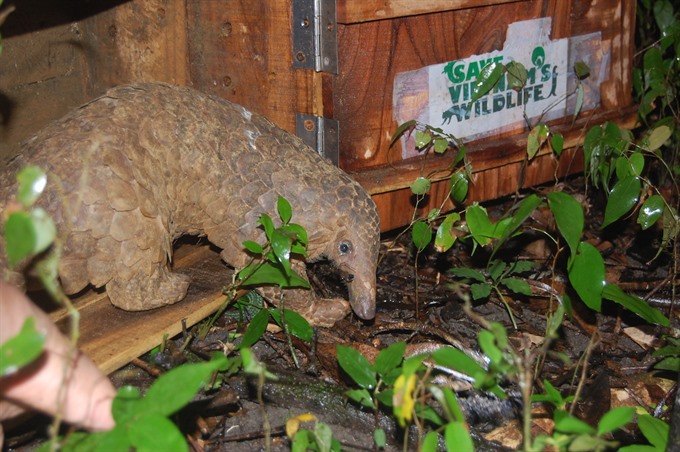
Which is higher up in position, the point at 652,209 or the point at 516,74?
the point at 516,74

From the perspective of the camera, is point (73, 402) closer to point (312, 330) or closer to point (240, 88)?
point (312, 330)

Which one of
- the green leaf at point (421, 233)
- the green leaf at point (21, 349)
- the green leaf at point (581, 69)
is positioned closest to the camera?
the green leaf at point (21, 349)

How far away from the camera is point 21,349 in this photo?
1.55 m

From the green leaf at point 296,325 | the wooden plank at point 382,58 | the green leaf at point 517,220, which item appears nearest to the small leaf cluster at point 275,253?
the green leaf at point 296,325

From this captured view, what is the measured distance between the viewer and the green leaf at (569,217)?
2.73 metres

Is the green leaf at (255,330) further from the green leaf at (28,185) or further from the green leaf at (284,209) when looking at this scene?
the green leaf at (28,185)

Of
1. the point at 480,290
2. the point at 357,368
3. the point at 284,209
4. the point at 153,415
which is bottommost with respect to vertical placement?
the point at 480,290

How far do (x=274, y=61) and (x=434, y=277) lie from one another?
139 centimetres

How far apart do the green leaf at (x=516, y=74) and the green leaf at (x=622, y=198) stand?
2.74 feet

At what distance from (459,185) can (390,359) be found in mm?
1517

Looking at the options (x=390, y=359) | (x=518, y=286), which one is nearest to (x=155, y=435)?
(x=390, y=359)

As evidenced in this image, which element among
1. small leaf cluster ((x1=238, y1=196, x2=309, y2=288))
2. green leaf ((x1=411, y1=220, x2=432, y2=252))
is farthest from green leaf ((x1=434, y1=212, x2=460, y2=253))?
small leaf cluster ((x1=238, y1=196, x2=309, y2=288))

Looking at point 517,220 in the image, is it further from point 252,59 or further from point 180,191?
point 252,59

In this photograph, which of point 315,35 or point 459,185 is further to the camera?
point 459,185
